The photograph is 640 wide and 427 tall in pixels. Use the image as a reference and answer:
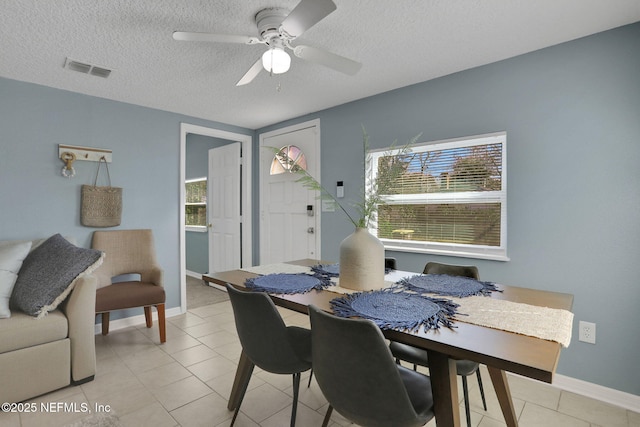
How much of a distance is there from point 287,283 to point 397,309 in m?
0.64

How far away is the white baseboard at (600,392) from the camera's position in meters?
1.95

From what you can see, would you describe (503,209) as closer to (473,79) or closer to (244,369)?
(473,79)

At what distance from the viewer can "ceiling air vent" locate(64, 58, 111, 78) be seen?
2.44 m

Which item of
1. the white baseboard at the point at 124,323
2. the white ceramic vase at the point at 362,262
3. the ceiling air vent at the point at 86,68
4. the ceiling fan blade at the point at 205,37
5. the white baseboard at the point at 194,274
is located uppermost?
the ceiling air vent at the point at 86,68

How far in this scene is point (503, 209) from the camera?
94.8 inches

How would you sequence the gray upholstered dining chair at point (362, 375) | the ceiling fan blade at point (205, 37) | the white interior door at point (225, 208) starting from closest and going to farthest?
the gray upholstered dining chair at point (362, 375) → the ceiling fan blade at point (205, 37) → the white interior door at point (225, 208)

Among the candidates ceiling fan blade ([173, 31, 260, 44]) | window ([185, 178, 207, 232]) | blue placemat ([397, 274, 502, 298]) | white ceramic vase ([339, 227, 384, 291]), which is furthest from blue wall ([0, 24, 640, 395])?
window ([185, 178, 207, 232])

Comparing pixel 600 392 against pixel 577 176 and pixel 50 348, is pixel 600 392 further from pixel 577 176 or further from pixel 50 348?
pixel 50 348

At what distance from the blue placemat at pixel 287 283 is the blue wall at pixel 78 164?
222cm

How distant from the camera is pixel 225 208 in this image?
471cm

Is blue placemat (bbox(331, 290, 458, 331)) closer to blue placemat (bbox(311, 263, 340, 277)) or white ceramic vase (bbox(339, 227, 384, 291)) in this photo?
white ceramic vase (bbox(339, 227, 384, 291))

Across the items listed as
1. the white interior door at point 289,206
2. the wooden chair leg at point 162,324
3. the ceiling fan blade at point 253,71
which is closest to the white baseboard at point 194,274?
the white interior door at point 289,206

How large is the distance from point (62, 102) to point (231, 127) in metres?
1.75

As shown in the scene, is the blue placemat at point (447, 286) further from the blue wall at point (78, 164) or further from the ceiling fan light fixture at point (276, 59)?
the blue wall at point (78, 164)
